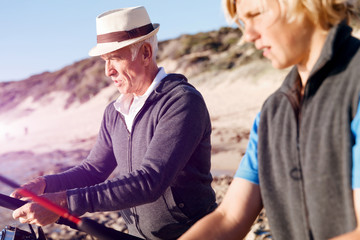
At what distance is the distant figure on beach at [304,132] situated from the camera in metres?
1.46

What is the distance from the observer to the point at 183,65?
29047mm

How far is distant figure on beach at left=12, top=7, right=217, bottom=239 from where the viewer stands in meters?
2.43

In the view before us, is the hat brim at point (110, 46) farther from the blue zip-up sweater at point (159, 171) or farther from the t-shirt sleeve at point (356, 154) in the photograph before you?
the t-shirt sleeve at point (356, 154)

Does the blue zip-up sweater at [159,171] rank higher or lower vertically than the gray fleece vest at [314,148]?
lower

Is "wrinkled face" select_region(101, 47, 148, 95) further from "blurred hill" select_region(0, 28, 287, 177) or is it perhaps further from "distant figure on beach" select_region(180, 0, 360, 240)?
"blurred hill" select_region(0, 28, 287, 177)

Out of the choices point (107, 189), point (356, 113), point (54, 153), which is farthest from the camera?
point (54, 153)

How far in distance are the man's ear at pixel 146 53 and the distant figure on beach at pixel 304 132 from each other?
4.20ft

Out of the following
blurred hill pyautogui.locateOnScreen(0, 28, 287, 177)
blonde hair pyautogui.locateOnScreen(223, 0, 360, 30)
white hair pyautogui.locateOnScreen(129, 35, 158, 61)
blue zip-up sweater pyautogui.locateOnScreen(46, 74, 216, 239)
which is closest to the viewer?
blonde hair pyautogui.locateOnScreen(223, 0, 360, 30)

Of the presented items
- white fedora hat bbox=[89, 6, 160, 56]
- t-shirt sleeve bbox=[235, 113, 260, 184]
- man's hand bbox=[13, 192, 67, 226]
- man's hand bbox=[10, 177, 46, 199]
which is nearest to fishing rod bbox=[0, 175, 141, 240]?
man's hand bbox=[13, 192, 67, 226]

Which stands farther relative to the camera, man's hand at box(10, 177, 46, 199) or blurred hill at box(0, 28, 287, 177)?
blurred hill at box(0, 28, 287, 177)

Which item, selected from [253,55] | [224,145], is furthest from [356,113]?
[253,55]

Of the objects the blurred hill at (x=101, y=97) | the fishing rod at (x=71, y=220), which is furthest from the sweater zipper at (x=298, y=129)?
the blurred hill at (x=101, y=97)

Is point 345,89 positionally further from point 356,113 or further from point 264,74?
point 264,74

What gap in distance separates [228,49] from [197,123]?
27410mm
